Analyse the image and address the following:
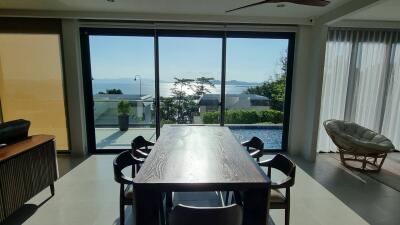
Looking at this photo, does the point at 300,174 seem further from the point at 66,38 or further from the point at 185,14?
the point at 66,38

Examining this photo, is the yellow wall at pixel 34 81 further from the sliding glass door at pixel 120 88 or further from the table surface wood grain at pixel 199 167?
the table surface wood grain at pixel 199 167

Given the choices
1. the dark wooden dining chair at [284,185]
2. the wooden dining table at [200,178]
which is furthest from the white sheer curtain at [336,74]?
the wooden dining table at [200,178]

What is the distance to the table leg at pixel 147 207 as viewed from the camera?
1589 millimetres

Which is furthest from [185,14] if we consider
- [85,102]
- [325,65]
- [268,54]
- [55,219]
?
[55,219]

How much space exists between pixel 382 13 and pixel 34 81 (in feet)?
19.6

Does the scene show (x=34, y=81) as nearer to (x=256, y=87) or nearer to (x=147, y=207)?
(x=147, y=207)

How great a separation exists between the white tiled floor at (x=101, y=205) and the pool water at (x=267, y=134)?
1.30 m

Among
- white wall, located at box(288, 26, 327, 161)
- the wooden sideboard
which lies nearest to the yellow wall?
the wooden sideboard

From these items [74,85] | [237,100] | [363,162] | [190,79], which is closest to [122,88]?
[74,85]

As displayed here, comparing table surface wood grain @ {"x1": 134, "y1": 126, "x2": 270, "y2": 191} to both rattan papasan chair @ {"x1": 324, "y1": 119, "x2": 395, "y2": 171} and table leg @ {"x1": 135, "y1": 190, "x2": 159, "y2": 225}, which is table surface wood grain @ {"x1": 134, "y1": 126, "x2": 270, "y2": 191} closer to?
table leg @ {"x1": 135, "y1": 190, "x2": 159, "y2": 225}

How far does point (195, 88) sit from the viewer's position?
14.9 ft

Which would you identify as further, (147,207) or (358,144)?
(358,144)

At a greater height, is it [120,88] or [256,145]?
[120,88]

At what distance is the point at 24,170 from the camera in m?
2.41
